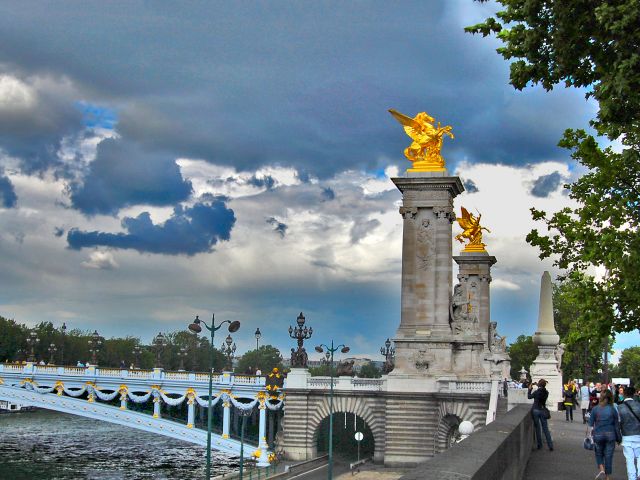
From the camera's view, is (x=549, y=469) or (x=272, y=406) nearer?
(x=549, y=469)

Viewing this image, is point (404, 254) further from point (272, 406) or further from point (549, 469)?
point (549, 469)

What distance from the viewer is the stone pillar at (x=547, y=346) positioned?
45938 millimetres

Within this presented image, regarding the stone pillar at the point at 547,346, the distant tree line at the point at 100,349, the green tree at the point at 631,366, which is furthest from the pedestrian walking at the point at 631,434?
the green tree at the point at 631,366

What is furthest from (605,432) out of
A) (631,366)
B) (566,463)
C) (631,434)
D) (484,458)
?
(631,366)

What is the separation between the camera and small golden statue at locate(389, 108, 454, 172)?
2226 inches

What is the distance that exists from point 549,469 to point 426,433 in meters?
35.8

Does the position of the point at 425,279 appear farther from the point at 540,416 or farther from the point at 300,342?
the point at 540,416

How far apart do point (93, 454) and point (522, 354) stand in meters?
56.8

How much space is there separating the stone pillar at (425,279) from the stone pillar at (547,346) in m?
6.89

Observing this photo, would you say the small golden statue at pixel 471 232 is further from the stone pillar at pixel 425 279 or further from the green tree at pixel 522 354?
the green tree at pixel 522 354

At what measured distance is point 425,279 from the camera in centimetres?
5428

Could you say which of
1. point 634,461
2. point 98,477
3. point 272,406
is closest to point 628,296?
point 634,461

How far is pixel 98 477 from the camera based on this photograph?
65.5m

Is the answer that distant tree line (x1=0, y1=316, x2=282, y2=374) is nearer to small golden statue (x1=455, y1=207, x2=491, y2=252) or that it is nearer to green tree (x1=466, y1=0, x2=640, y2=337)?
small golden statue (x1=455, y1=207, x2=491, y2=252)
